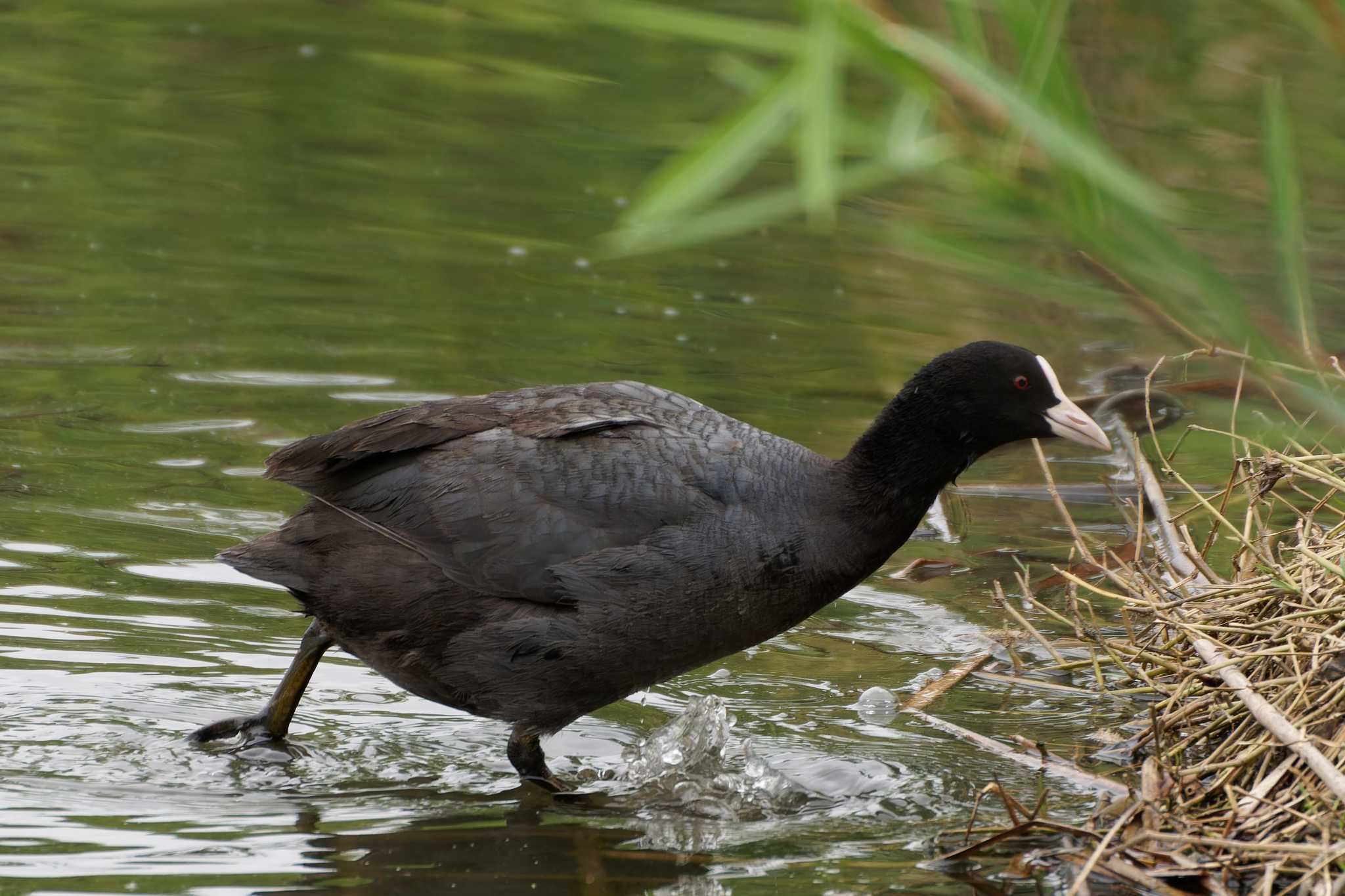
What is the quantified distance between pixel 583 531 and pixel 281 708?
935 millimetres

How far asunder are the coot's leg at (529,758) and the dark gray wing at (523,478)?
1.18ft

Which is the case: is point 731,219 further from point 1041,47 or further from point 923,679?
point 923,679

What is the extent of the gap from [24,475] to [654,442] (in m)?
2.51

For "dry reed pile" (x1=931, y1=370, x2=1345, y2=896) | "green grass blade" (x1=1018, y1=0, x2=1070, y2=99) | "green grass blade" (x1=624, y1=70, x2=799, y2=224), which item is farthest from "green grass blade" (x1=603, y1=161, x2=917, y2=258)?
"dry reed pile" (x1=931, y1=370, x2=1345, y2=896)

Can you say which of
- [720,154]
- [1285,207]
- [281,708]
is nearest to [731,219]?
[720,154]

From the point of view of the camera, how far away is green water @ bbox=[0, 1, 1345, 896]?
350cm

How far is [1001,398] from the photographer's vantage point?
13.1ft

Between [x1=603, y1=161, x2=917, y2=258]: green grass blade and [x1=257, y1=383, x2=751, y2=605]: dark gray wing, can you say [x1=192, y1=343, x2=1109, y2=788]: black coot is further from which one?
[x1=603, y1=161, x2=917, y2=258]: green grass blade

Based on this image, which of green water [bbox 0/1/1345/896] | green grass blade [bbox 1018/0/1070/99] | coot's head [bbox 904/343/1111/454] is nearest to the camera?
green grass blade [bbox 1018/0/1070/99]

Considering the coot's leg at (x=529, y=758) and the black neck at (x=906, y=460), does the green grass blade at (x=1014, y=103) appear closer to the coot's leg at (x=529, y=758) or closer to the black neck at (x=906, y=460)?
the black neck at (x=906, y=460)

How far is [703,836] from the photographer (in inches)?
144

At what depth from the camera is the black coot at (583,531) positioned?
148 inches

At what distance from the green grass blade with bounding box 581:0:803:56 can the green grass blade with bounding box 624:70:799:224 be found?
56mm

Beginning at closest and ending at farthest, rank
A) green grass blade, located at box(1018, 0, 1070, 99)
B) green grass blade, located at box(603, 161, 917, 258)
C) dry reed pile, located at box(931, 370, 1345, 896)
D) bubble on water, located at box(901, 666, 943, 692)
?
1. green grass blade, located at box(1018, 0, 1070, 99)
2. green grass blade, located at box(603, 161, 917, 258)
3. dry reed pile, located at box(931, 370, 1345, 896)
4. bubble on water, located at box(901, 666, 943, 692)
